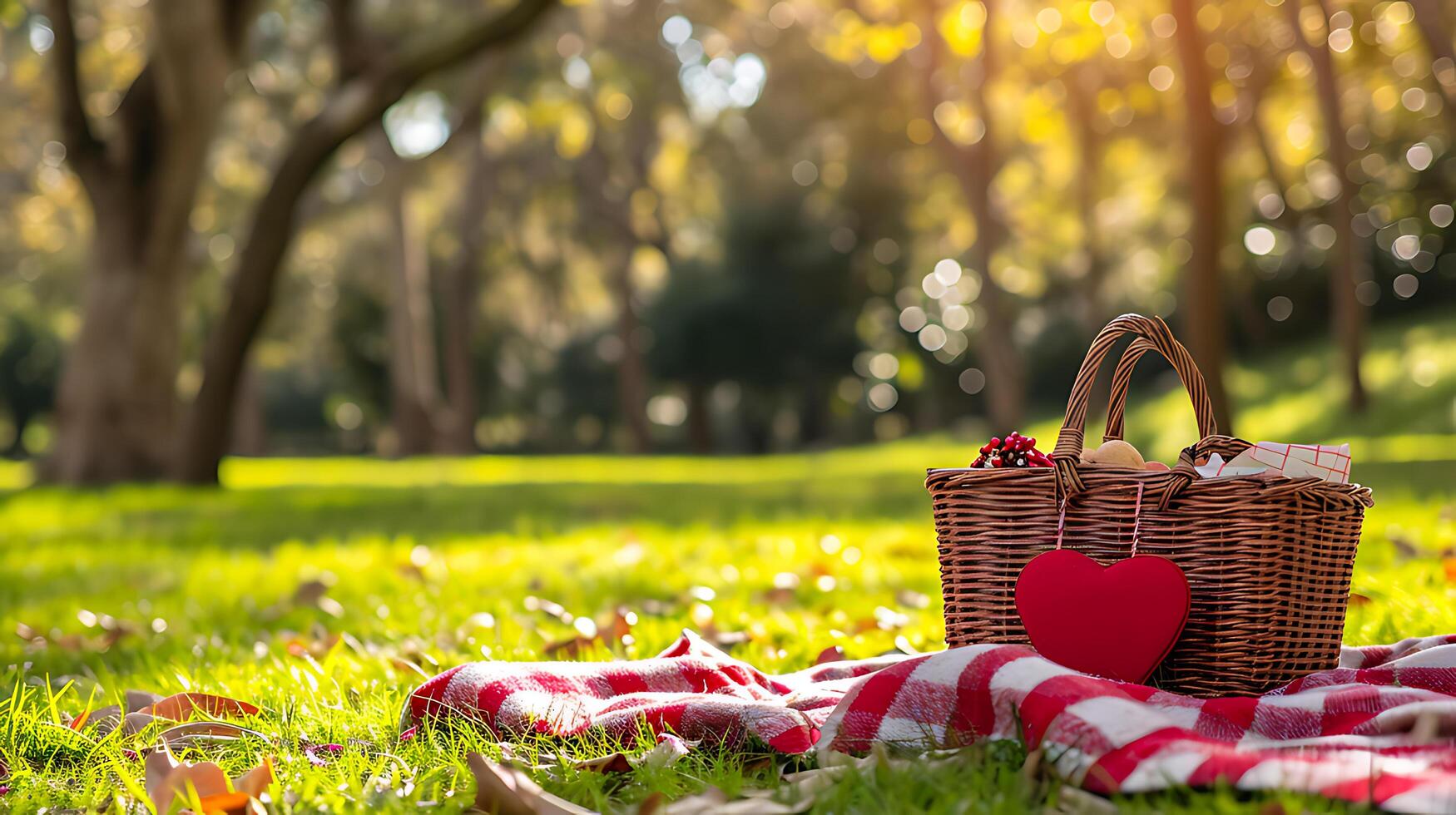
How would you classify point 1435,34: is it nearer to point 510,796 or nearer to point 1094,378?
point 1094,378

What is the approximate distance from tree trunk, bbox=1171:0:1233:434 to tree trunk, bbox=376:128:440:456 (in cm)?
1500

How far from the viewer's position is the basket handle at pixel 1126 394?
7.51ft

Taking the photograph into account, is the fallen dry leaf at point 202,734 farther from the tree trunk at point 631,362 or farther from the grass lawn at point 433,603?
the tree trunk at point 631,362

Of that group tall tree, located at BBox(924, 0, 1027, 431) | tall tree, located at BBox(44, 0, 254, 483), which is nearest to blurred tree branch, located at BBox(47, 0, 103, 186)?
tall tree, located at BBox(44, 0, 254, 483)

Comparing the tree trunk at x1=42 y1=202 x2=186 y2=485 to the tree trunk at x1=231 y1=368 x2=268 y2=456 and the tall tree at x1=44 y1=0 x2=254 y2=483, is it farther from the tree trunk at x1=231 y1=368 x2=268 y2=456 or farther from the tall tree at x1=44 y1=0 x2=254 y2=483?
the tree trunk at x1=231 y1=368 x2=268 y2=456

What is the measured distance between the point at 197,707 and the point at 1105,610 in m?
1.70

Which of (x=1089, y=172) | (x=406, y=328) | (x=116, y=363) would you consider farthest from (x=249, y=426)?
(x=1089, y=172)

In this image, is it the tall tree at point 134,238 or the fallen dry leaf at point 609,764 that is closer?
the fallen dry leaf at point 609,764

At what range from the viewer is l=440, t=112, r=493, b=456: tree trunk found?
22.3 meters

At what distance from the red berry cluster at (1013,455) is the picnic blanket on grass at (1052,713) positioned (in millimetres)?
492

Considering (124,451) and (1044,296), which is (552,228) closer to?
(1044,296)

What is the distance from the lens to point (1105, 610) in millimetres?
2055

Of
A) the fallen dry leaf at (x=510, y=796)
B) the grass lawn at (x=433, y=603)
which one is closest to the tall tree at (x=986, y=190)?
the grass lawn at (x=433, y=603)

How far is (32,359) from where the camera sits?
2927cm
